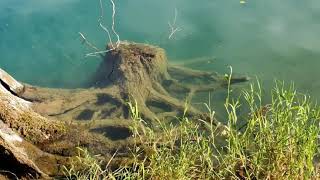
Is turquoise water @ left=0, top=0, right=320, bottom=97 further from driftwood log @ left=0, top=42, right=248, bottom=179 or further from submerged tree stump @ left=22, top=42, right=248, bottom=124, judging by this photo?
driftwood log @ left=0, top=42, right=248, bottom=179

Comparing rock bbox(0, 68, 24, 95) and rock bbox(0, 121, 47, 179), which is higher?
rock bbox(0, 68, 24, 95)

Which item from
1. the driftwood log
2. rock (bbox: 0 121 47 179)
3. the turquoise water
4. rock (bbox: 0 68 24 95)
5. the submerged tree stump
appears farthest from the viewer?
the turquoise water

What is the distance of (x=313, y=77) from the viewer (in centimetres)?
680

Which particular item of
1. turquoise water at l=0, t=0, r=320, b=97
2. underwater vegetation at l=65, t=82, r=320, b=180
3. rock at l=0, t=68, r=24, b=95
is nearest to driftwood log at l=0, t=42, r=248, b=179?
rock at l=0, t=68, r=24, b=95

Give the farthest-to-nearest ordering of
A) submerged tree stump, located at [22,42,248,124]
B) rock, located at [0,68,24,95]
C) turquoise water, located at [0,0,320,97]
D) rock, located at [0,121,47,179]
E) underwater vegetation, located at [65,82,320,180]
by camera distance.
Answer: turquoise water, located at [0,0,320,97]
submerged tree stump, located at [22,42,248,124]
rock, located at [0,68,24,95]
rock, located at [0,121,47,179]
underwater vegetation, located at [65,82,320,180]

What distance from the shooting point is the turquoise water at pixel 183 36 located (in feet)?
24.2

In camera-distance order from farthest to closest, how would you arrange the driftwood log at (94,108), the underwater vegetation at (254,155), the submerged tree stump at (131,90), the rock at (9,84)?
1. the submerged tree stump at (131,90)
2. the rock at (9,84)
3. the driftwood log at (94,108)
4. the underwater vegetation at (254,155)

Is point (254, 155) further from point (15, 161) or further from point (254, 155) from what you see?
point (15, 161)

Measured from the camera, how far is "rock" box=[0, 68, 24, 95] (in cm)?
549

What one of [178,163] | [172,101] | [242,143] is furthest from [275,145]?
[172,101]

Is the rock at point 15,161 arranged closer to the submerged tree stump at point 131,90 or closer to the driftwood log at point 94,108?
the driftwood log at point 94,108

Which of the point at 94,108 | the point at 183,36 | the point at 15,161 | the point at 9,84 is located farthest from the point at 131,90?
the point at 183,36

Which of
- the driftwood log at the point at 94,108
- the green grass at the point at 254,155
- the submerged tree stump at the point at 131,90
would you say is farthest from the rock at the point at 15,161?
the submerged tree stump at the point at 131,90

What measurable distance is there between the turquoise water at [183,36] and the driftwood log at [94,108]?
787 mm
